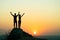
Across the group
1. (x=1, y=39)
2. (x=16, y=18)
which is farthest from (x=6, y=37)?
(x=16, y=18)

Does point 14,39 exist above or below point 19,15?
below

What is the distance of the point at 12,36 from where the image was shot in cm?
4291

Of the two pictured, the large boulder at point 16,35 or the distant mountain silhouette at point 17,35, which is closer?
the distant mountain silhouette at point 17,35

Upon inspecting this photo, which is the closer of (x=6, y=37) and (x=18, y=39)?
(x=18, y=39)

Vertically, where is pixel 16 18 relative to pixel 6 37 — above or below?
above

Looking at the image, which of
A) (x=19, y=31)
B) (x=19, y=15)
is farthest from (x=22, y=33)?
(x=19, y=15)

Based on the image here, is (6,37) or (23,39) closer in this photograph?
(23,39)

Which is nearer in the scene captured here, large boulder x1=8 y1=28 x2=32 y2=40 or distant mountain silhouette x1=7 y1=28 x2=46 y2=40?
distant mountain silhouette x1=7 y1=28 x2=46 y2=40

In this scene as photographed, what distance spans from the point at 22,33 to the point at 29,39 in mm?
2295

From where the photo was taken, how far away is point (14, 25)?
4516 cm

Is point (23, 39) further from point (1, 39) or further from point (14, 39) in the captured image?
point (1, 39)

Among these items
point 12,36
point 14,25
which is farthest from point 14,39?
point 14,25

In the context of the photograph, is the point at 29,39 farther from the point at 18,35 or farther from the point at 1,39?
the point at 1,39

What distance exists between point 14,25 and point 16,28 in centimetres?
132
